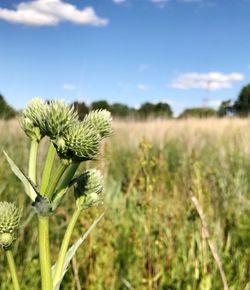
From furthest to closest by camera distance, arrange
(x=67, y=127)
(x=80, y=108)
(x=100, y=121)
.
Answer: (x=80, y=108) → (x=100, y=121) → (x=67, y=127)

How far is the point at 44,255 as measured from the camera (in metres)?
0.93

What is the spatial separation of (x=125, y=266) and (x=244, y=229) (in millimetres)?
845

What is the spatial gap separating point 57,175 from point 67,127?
5.2 inches

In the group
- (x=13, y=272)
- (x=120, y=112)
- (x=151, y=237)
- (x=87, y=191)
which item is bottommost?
(x=151, y=237)

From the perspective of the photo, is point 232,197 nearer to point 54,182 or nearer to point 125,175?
point 125,175

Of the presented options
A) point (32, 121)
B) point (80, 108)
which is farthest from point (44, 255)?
point (80, 108)

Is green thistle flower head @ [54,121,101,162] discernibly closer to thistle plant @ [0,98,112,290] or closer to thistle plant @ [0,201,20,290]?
thistle plant @ [0,98,112,290]

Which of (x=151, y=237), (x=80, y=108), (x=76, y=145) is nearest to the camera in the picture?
(x=76, y=145)

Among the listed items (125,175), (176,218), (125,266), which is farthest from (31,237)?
(125,175)

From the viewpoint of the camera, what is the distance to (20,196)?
13.4ft

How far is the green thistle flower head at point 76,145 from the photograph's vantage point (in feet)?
2.99

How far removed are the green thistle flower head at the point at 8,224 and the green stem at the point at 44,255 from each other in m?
0.09

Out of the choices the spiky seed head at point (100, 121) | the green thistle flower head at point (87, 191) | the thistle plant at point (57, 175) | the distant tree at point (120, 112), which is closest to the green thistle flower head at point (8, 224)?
the thistle plant at point (57, 175)

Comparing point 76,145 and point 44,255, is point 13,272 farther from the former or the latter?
point 76,145
